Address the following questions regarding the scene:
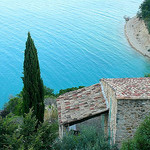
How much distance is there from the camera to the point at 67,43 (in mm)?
49625

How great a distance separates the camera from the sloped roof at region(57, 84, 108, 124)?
11.8 meters

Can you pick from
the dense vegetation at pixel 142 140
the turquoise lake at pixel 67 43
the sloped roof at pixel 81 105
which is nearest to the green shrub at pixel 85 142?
the dense vegetation at pixel 142 140

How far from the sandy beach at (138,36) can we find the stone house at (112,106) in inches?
1280

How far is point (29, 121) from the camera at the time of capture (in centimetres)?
1029

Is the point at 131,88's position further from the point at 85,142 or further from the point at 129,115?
the point at 85,142

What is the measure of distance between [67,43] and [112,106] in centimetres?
4010

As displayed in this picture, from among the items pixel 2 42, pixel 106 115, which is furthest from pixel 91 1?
pixel 106 115

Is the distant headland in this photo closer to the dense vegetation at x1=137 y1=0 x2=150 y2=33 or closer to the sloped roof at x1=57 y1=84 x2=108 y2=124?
the dense vegetation at x1=137 y1=0 x2=150 y2=33

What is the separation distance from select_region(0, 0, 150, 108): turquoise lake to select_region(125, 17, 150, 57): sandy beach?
1.26 m

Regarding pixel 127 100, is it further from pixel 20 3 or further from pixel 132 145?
pixel 20 3

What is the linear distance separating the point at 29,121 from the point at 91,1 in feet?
241

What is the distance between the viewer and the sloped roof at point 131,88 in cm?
941

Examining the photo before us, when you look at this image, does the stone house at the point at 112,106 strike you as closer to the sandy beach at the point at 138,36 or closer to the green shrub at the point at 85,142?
the green shrub at the point at 85,142

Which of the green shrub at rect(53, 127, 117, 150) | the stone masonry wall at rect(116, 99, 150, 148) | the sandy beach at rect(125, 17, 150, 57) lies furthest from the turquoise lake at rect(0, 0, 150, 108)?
the stone masonry wall at rect(116, 99, 150, 148)
